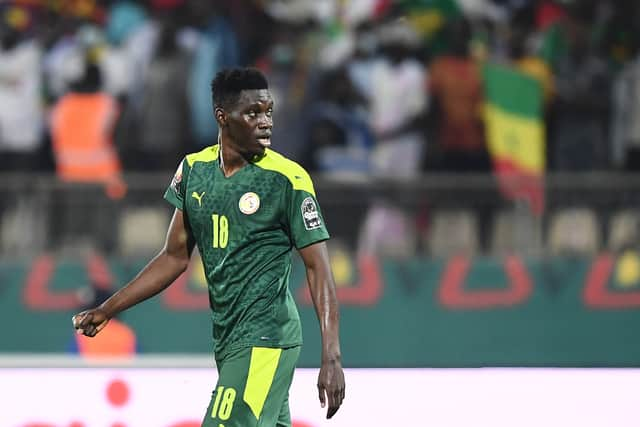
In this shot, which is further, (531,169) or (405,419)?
(531,169)

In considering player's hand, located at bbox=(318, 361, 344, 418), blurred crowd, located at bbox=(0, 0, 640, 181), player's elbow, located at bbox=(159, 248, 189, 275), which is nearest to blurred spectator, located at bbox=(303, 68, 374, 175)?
blurred crowd, located at bbox=(0, 0, 640, 181)

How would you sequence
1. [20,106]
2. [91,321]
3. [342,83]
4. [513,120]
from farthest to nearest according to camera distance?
[20,106] < [342,83] < [513,120] < [91,321]

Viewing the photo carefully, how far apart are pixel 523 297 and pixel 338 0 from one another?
3.33 meters

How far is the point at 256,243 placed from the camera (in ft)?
19.7

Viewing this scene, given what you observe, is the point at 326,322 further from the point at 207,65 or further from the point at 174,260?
the point at 207,65

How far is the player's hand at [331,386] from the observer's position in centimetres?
555

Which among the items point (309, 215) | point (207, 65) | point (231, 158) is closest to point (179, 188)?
point (231, 158)

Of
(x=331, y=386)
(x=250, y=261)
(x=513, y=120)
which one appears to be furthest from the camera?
(x=513, y=120)

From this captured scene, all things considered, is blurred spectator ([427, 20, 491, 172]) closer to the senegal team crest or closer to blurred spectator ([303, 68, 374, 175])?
blurred spectator ([303, 68, 374, 175])

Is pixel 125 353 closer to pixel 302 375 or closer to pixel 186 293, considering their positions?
pixel 186 293

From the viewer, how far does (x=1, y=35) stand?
13.7 m

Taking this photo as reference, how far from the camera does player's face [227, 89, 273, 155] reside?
19.4 feet

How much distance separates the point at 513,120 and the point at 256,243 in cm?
752

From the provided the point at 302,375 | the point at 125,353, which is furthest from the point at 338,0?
the point at 302,375
